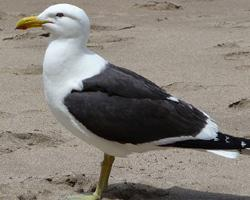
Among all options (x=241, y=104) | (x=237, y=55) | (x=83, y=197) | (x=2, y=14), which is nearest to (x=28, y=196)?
(x=83, y=197)

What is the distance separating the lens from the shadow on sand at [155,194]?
427cm

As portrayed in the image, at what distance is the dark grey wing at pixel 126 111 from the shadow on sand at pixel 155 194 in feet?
1.23

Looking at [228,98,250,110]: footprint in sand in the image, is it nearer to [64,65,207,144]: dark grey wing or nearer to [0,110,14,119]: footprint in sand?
[0,110,14,119]: footprint in sand

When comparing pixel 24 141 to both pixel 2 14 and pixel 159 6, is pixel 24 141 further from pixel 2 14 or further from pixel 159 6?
pixel 159 6

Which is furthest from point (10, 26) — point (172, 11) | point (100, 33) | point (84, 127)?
point (84, 127)

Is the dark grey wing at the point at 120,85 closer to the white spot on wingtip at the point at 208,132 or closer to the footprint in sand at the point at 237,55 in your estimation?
the white spot on wingtip at the point at 208,132

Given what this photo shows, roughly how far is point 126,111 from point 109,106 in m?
0.09

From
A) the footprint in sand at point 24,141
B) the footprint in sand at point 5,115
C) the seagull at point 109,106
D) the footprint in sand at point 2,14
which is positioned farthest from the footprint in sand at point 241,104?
the footprint in sand at point 2,14

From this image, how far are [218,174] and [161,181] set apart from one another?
32 cm

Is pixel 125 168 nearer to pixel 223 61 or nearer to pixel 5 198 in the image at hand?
pixel 5 198

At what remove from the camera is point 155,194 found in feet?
14.2

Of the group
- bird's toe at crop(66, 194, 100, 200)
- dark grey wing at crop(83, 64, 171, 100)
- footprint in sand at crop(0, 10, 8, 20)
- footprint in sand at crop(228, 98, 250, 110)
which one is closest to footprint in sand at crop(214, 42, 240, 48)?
footprint in sand at crop(228, 98, 250, 110)

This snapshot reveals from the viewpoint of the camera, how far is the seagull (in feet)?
13.2

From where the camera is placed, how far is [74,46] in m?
4.14
